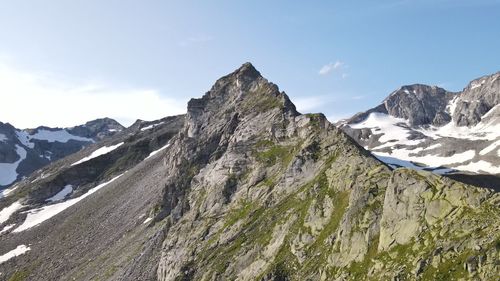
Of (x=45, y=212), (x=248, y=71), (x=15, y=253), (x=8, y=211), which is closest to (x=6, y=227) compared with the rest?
(x=45, y=212)

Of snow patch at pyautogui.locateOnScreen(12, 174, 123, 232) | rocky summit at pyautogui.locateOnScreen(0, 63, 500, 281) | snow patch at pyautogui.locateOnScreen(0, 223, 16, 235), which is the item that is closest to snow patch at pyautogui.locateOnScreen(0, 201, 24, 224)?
snow patch at pyautogui.locateOnScreen(12, 174, 123, 232)

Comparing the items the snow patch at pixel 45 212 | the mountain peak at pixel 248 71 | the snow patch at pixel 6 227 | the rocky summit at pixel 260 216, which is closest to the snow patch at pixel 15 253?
the rocky summit at pixel 260 216

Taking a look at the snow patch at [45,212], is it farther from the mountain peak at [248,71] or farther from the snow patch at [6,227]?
the mountain peak at [248,71]

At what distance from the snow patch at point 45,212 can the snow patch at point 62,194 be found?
A: 579 inches

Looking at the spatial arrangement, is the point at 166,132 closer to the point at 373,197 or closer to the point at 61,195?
the point at 61,195

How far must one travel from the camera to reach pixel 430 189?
1780 inches

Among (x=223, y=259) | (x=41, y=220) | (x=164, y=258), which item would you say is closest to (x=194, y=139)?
(x=164, y=258)

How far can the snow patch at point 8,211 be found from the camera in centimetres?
16335

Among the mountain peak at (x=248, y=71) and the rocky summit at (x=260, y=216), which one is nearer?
the rocky summit at (x=260, y=216)

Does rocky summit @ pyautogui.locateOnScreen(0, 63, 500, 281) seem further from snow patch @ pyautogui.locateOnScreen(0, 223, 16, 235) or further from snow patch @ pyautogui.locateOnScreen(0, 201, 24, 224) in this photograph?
snow patch @ pyautogui.locateOnScreen(0, 201, 24, 224)

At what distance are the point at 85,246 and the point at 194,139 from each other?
3083cm

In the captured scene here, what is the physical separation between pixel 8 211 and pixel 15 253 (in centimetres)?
5676

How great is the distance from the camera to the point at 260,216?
69062 mm

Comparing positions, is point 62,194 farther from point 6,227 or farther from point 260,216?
point 260,216
